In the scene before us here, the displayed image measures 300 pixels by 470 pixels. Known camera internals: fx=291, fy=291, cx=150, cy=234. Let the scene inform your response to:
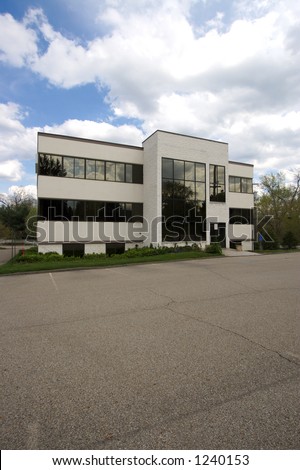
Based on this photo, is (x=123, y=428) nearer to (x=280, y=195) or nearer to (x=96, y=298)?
(x=96, y=298)

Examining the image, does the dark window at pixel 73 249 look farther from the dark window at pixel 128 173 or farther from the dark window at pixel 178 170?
the dark window at pixel 178 170

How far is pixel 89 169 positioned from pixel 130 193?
3.83 meters

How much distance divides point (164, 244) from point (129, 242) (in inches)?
122

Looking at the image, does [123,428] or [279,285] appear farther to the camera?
[279,285]

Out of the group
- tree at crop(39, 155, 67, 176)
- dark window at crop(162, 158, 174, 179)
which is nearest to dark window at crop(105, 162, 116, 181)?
tree at crop(39, 155, 67, 176)

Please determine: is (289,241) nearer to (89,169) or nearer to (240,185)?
(240,185)

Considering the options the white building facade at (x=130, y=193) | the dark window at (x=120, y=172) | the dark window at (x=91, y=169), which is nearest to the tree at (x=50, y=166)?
the white building facade at (x=130, y=193)

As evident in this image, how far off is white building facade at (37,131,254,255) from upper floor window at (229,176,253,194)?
12.4 ft

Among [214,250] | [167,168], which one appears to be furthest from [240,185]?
[214,250]

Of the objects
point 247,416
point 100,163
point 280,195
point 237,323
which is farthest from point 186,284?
point 280,195

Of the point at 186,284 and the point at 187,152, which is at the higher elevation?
the point at 187,152

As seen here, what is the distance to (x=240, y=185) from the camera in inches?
1171

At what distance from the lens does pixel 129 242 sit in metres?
24.0

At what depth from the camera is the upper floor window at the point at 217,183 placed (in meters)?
25.2
